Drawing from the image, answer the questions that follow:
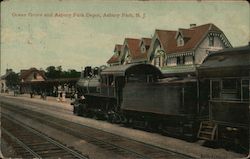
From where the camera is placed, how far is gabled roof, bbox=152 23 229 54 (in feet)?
101

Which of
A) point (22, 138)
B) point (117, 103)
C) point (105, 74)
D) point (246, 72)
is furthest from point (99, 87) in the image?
point (246, 72)

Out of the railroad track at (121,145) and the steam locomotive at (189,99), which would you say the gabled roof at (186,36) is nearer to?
the steam locomotive at (189,99)

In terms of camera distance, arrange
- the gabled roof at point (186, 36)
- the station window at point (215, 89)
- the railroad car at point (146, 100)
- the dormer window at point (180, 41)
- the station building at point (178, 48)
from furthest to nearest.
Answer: the dormer window at point (180, 41), the gabled roof at point (186, 36), the station building at point (178, 48), the railroad car at point (146, 100), the station window at point (215, 89)

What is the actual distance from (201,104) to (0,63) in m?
7.69

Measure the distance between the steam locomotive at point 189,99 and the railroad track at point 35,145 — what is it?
4.57 m

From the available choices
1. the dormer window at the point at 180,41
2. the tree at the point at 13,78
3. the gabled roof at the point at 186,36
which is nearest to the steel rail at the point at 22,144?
the gabled roof at the point at 186,36

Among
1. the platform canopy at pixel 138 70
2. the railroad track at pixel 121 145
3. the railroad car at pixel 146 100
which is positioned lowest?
the railroad track at pixel 121 145

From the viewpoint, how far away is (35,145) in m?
13.6

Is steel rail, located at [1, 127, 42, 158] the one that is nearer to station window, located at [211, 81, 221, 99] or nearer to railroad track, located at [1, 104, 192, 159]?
railroad track, located at [1, 104, 192, 159]

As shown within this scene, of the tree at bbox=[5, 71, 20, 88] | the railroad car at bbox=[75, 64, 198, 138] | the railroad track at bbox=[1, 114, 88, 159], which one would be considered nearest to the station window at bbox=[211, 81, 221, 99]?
the railroad car at bbox=[75, 64, 198, 138]

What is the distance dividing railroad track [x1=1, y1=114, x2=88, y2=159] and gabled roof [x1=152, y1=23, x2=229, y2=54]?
17.8m

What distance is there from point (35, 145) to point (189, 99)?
6.22 metres

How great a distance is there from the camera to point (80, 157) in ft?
36.2

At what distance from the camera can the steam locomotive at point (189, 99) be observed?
11523mm
